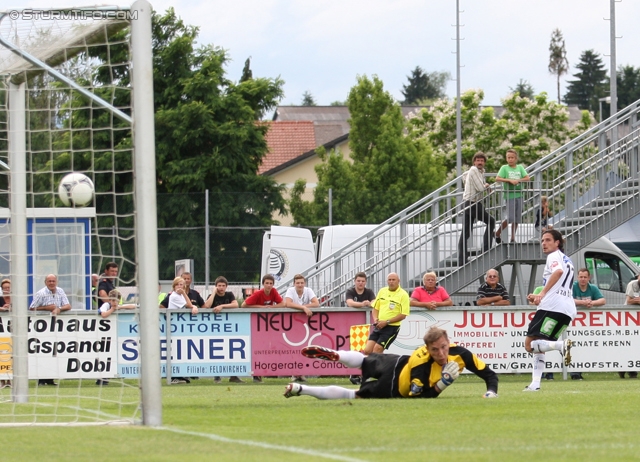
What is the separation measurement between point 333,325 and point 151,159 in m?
9.84

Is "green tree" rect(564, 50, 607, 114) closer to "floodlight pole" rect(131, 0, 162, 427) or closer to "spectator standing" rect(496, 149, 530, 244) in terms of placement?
"spectator standing" rect(496, 149, 530, 244)

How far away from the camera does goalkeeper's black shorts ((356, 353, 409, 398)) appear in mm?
11500

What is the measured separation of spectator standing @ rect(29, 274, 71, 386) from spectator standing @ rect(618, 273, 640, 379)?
8.92 m

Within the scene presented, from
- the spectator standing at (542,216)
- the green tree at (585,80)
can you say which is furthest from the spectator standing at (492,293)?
the green tree at (585,80)

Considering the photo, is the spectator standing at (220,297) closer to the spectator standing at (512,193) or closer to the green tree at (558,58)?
the spectator standing at (512,193)

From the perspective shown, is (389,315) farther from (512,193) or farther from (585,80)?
(585,80)

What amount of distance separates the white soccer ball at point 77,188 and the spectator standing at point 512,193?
870cm

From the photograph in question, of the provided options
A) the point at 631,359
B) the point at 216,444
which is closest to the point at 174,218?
the point at 631,359

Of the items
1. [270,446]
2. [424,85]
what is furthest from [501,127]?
[424,85]

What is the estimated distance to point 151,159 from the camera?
9336 mm

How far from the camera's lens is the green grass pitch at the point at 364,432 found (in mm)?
7246

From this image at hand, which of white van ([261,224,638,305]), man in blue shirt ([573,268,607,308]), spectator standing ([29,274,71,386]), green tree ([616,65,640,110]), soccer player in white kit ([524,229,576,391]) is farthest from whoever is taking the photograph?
green tree ([616,65,640,110])

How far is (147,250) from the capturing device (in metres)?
9.29

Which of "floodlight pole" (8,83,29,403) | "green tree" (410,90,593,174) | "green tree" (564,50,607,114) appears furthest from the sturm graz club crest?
"green tree" (564,50,607,114)
